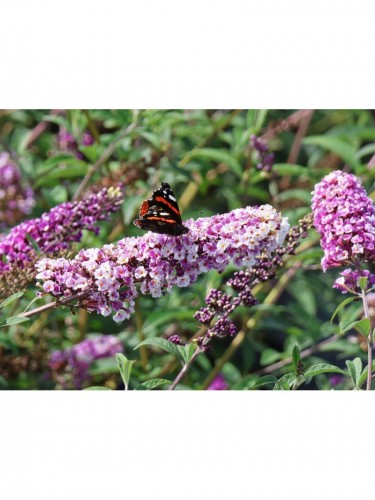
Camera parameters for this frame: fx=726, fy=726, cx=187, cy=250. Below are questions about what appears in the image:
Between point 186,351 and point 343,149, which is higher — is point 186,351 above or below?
below

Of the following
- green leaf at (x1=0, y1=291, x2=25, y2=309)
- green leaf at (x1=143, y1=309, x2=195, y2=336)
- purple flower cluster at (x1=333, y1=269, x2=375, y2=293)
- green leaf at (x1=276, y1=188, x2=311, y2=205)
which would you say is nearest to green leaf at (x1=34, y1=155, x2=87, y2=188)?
green leaf at (x1=143, y1=309, x2=195, y2=336)

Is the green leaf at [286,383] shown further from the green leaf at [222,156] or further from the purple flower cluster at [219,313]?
the green leaf at [222,156]

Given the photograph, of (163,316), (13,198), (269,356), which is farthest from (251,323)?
(13,198)

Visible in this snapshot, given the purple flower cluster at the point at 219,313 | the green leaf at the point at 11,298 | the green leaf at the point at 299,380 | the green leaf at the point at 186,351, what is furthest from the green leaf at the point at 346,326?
the green leaf at the point at 11,298

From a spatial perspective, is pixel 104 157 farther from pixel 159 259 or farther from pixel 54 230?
pixel 159 259

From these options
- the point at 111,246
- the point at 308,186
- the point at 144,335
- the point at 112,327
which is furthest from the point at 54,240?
the point at 308,186

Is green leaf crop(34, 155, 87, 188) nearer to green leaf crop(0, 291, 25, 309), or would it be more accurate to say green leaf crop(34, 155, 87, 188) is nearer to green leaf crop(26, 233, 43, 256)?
green leaf crop(26, 233, 43, 256)

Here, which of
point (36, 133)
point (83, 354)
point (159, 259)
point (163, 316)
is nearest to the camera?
point (159, 259)
